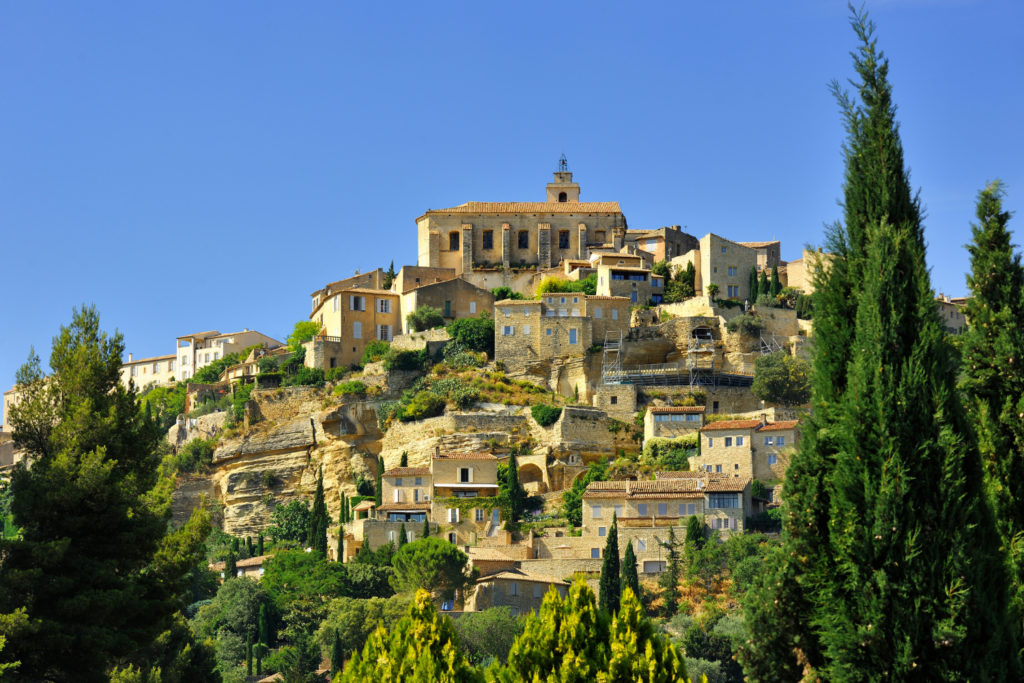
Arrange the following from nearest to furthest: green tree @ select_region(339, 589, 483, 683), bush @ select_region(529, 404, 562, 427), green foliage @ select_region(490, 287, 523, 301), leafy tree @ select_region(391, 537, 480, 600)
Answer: green tree @ select_region(339, 589, 483, 683)
leafy tree @ select_region(391, 537, 480, 600)
bush @ select_region(529, 404, 562, 427)
green foliage @ select_region(490, 287, 523, 301)

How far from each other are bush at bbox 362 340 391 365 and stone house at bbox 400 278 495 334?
193cm

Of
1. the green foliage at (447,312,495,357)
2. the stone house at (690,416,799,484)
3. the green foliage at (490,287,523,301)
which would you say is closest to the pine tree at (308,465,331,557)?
the green foliage at (447,312,495,357)

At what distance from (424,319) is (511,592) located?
2409 centimetres

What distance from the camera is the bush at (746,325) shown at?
219 ft

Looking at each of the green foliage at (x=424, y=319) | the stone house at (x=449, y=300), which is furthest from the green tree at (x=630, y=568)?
the stone house at (x=449, y=300)

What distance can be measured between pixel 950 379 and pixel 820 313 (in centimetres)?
110

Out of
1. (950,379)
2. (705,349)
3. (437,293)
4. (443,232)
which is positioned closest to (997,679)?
(950,379)

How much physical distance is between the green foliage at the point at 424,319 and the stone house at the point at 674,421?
16829mm

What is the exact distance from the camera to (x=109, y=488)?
61.1ft

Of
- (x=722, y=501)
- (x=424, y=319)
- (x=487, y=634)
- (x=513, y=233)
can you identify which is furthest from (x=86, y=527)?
(x=513, y=233)

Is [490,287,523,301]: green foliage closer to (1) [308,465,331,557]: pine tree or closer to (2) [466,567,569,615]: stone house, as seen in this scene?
(1) [308,465,331,557]: pine tree

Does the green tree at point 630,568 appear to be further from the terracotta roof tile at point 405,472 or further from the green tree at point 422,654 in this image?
the green tree at point 422,654

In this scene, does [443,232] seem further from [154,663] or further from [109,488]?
[109,488]

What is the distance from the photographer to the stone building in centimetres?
8000
